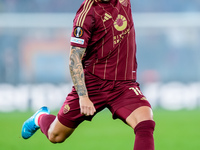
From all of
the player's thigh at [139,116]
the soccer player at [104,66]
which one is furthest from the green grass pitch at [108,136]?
the player's thigh at [139,116]

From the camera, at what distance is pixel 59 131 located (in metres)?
4.58

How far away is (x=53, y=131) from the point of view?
15.2 feet

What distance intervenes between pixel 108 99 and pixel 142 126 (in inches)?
21.9

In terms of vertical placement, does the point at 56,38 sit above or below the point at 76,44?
below

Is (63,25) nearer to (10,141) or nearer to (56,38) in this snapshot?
(56,38)

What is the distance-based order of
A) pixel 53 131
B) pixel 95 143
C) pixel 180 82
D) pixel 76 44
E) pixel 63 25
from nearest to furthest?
1. pixel 76 44
2. pixel 53 131
3. pixel 95 143
4. pixel 180 82
5. pixel 63 25

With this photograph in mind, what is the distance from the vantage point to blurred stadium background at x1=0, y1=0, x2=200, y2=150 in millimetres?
12297

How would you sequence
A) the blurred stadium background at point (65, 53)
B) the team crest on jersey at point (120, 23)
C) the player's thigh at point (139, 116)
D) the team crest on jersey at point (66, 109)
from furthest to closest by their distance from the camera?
the blurred stadium background at point (65, 53)
the team crest on jersey at point (66, 109)
the team crest on jersey at point (120, 23)
the player's thigh at point (139, 116)

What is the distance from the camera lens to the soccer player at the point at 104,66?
160 inches

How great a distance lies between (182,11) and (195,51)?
181 centimetres

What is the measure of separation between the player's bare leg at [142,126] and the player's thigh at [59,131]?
0.79 m

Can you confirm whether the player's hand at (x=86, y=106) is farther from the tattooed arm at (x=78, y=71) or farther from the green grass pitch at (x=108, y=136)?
the green grass pitch at (x=108, y=136)

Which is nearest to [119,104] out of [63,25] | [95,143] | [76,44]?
[76,44]

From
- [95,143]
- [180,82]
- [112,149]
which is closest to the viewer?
[112,149]
